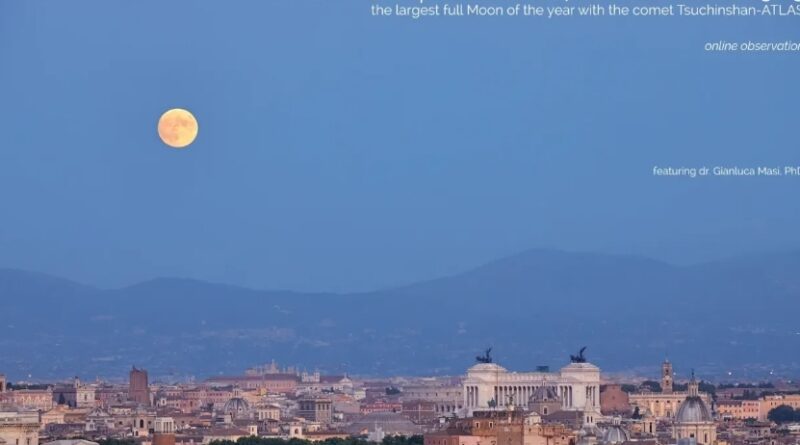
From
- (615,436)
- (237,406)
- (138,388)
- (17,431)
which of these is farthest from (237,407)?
(17,431)

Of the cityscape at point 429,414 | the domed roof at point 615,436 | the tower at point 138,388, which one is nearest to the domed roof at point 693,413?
the cityscape at point 429,414

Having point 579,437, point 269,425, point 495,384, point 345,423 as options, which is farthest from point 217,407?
point 579,437

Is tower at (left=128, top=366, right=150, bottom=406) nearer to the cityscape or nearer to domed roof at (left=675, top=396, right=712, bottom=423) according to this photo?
the cityscape

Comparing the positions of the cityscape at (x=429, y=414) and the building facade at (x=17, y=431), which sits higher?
the cityscape at (x=429, y=414)

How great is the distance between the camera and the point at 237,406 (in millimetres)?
120875

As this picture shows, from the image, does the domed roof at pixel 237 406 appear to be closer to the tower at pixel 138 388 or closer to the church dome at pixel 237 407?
the church dome at pixel 237 407

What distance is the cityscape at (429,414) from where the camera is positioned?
7675cm

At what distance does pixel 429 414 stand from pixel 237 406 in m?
8.76

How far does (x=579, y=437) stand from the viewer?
80.4 meters

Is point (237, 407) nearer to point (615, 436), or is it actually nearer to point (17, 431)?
point (615, 436)

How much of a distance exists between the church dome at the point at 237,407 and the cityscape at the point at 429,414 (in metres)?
0.18

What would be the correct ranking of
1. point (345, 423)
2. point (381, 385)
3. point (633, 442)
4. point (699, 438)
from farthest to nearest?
point (381, 385)
point (345, 423)
point (699, 438)
point (633, 442)

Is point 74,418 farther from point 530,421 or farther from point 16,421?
point 16,421

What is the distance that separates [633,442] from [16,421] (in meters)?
17.4
